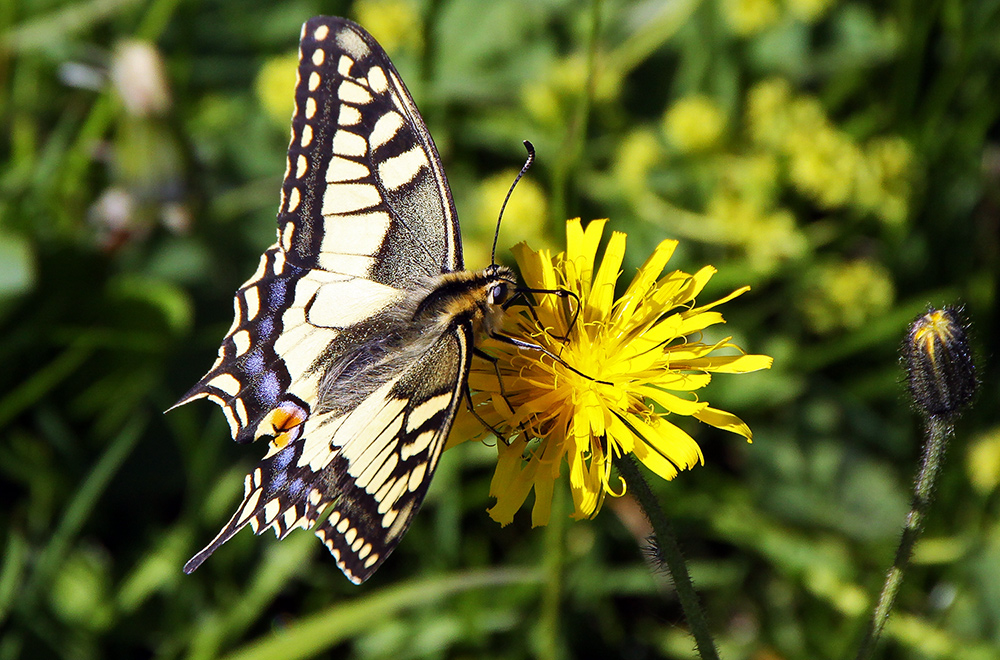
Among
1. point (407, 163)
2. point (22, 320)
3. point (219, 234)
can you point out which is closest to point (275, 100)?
→ point (219, 234)

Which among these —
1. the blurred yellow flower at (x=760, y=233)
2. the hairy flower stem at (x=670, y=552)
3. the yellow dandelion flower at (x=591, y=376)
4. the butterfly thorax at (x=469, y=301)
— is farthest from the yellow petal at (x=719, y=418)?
the blurred yellow flower at (x=760, y=233)

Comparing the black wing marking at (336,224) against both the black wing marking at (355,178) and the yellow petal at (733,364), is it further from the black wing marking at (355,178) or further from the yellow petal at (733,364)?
the yellow petal at (733,364)

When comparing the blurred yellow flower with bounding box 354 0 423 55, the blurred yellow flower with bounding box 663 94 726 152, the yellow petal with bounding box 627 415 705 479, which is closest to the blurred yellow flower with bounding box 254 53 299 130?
the blurred yellow flower with bounding box 354 0 423 55

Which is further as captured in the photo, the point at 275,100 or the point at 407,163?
the point at 275,100

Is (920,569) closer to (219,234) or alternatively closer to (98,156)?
(219,234)

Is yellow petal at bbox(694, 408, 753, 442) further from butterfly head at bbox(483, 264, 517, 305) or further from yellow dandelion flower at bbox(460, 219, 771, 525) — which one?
butterfly head at bbox(483, 264, 517, 305)

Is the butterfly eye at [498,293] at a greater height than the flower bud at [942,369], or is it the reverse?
the flower bud at [942,369]

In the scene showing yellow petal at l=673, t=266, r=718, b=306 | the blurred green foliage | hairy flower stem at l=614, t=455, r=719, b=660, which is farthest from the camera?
the blurred green foliage
